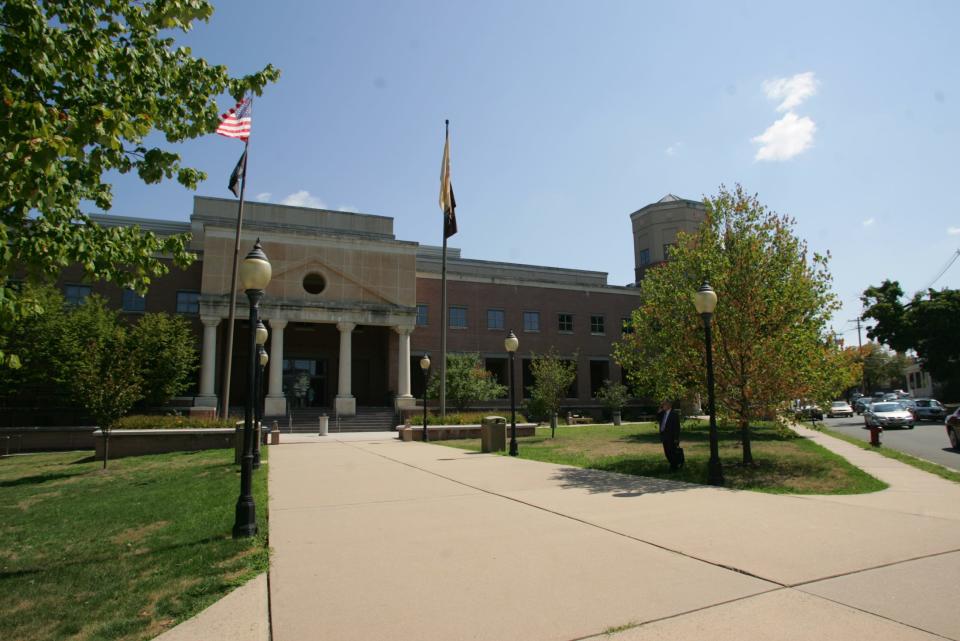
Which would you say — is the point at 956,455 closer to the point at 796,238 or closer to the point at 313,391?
the point at 796,238

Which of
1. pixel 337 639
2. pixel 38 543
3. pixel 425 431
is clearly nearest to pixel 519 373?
pixel 425 431

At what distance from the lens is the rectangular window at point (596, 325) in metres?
49.4

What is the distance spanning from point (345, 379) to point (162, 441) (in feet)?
54.9

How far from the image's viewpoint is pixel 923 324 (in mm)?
50969

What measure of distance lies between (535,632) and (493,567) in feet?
4.97

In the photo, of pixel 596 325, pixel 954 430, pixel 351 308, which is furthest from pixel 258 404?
pixel 596 325

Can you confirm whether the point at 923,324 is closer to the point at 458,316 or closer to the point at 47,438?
the point at 458,316

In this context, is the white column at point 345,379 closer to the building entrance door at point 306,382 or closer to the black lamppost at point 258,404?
the building entrance door at point 306,382

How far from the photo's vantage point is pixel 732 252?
13711 mm

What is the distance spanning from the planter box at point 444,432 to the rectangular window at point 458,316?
18723mm

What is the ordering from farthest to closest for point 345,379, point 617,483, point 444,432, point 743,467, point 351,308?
point 351,308
point 345,379
point 444,432
point 743,467
point 617,483

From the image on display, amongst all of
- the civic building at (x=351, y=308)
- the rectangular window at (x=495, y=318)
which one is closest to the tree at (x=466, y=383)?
the civic building at (x=351, y=308)

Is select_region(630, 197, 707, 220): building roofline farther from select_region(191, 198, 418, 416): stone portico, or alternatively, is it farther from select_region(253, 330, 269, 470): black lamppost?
select_region(253, 330, 269, 470): black lamppost

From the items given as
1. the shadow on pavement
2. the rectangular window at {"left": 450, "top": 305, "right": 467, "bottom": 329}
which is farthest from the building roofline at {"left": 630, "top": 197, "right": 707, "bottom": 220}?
the shadow on pavement
